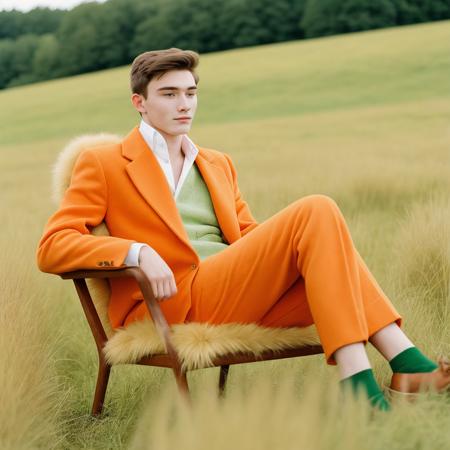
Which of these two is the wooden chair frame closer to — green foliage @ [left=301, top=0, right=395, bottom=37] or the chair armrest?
the chair armrest

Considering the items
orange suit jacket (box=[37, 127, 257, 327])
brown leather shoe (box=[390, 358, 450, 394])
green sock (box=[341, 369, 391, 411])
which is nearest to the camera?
green sock (box=[341, 369, 391, 411])

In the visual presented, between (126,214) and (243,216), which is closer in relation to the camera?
(126,214)

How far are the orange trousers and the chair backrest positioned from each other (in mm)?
313

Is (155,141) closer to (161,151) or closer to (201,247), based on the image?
(161,151)

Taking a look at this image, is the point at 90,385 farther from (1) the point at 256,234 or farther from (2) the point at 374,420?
(2) the point at 374,420

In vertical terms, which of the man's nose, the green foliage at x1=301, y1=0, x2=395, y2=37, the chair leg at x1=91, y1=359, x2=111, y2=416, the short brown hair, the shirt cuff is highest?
the green foliage at x1=301, y1=0, x2=395, y2=37

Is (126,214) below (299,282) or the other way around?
the other way around

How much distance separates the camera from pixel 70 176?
8.76 feet

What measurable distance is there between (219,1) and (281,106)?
17.2 meters

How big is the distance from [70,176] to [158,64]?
1.62ft

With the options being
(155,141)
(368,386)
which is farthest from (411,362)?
(155,141)

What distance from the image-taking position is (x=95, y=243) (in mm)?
2289

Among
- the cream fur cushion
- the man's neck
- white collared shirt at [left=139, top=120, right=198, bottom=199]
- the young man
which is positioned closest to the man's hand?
the young man

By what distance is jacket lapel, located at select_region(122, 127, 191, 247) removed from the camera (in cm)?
247
